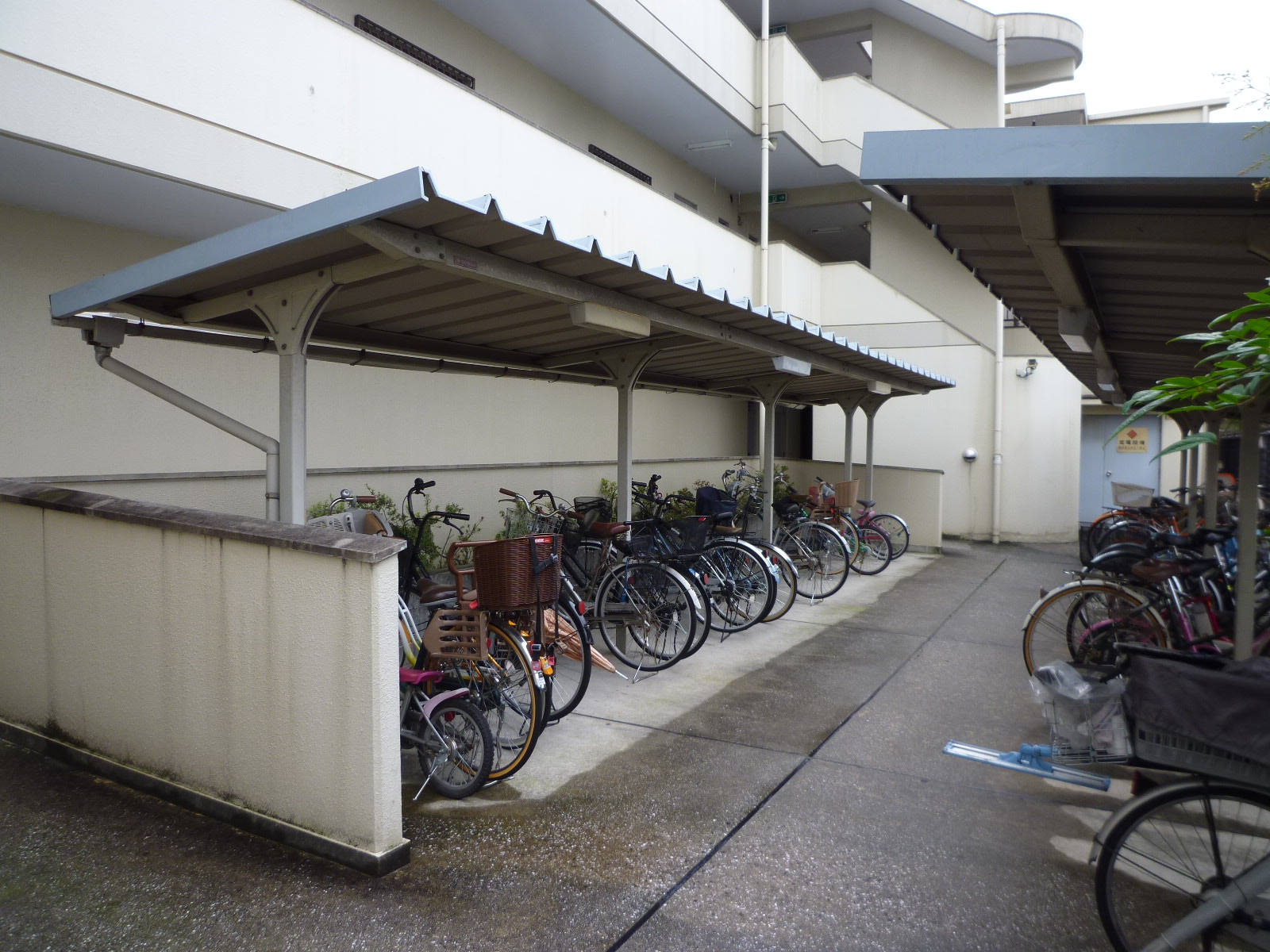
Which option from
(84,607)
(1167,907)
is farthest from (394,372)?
(1167,907)

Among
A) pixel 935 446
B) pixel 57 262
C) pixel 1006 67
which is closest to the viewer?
pixel 57 262

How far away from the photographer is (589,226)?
821 cm

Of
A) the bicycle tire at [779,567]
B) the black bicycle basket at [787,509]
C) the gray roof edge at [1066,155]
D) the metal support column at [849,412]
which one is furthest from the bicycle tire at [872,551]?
the gray roof edge at [1066,155]

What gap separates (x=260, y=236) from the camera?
309cm

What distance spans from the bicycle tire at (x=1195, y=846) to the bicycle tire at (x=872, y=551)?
7.29m

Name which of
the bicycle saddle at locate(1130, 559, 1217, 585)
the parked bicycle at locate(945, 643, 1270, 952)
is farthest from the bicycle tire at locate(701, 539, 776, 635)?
the parked bicycle at locate(945, 643, 1270, 952)

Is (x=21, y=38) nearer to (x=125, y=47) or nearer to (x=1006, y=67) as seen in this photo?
(x=125, y=47)

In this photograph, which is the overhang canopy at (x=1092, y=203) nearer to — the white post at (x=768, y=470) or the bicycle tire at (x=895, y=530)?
the white post at (x=768, y=470)

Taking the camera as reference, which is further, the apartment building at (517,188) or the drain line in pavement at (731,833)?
the apartment building at (517,188)

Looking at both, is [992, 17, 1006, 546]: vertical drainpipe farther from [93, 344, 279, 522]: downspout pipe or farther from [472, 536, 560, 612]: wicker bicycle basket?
[93, 344, 279, 522]: downspout pipe

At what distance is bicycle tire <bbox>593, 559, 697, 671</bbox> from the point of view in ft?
18.2

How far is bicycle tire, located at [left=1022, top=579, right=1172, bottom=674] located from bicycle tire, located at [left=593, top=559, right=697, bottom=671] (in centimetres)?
210

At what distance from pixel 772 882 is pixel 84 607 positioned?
317cm

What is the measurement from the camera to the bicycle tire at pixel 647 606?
5.54 metres
